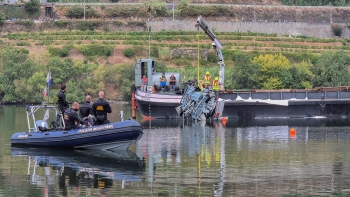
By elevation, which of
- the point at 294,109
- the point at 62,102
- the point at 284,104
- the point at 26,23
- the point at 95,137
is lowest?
the point at 294,109

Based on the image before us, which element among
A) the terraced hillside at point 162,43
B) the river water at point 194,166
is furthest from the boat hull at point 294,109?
the terraced hillside at point 162,43

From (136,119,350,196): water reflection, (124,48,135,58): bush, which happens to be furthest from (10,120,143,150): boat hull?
(124,48,135,58): bush

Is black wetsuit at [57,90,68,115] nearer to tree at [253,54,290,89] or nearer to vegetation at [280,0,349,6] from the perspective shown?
tree at [253,54,290,89]

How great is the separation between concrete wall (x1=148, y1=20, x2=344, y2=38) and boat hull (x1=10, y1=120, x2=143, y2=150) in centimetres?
7581

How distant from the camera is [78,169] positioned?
2903cm

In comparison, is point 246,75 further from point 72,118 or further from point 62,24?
point 62,24

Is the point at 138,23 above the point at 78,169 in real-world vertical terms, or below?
above

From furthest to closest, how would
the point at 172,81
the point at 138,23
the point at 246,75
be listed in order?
the point at 138,23 → the point at 246,75 → the point at 172,81

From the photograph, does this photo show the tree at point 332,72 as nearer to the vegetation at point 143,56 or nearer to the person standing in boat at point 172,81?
the vegetation at point 143,56

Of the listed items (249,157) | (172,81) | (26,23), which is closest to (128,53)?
(26,23)

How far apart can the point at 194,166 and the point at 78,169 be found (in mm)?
3776

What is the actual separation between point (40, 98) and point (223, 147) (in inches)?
1608

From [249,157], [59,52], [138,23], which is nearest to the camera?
[249,157]

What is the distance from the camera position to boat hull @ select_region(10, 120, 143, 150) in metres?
32.2
